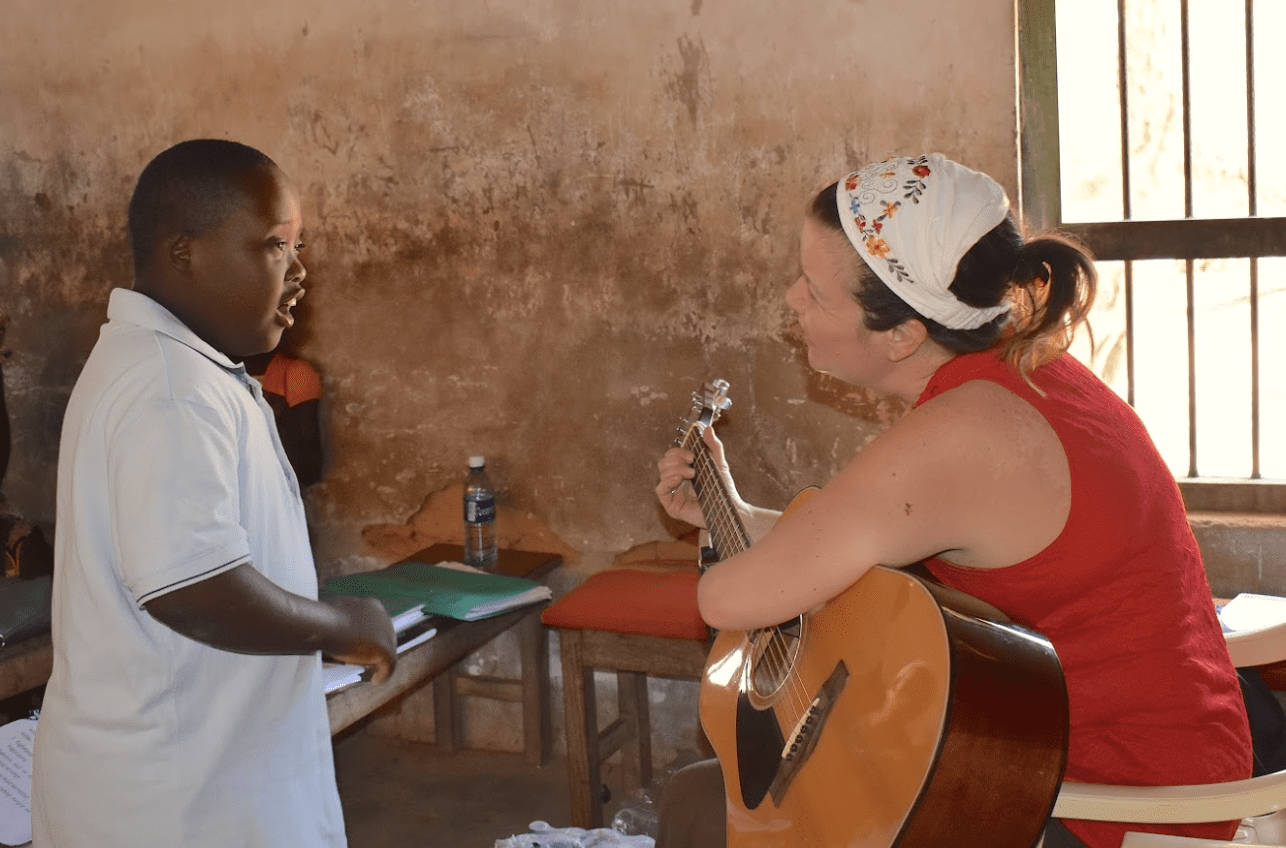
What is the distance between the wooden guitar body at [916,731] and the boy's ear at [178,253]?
1.03 meters

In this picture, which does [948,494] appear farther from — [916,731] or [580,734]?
[580,734]

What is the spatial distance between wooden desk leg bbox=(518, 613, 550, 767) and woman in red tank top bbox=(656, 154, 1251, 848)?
2128 millimetres

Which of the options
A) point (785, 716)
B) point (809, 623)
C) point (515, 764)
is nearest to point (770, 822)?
point (785, 716)

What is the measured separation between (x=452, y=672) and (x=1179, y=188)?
104 inches

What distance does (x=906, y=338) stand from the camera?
170 cm

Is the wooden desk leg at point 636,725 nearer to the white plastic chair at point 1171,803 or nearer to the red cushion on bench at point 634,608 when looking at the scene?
the red cushion on bench at point 634,608

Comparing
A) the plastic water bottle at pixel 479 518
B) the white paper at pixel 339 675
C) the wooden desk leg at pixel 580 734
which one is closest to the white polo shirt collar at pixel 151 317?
the white paper at pixel 339 675

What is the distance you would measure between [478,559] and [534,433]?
43 cm

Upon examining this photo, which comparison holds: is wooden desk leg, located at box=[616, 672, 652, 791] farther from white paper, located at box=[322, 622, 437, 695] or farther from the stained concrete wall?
white paper, located at box=[322, 622, 437, 695]

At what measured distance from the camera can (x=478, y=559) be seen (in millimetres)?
3682

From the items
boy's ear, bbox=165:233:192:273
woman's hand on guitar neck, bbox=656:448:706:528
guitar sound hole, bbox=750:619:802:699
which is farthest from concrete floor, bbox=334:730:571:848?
boy's ear, bbox=165:233:192:273

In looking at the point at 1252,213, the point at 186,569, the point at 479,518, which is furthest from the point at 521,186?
the point at 186,569

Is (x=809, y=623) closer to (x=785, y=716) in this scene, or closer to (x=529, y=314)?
(x=785, y=716)

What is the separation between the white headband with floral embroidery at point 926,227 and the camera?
5.31 feet
